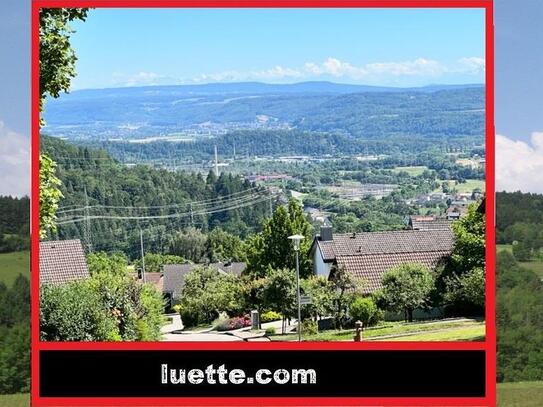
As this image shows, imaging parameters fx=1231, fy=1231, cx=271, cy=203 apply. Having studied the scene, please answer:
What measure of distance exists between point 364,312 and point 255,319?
1.11 metres

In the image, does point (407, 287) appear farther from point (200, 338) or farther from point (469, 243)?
point (200, 338)

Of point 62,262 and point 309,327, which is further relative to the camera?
point 62,262

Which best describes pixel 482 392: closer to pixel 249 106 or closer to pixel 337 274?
pixel 337 274

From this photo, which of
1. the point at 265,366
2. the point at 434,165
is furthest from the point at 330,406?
the point at 434,165

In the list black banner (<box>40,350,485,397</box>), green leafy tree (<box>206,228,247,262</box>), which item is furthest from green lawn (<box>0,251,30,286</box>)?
black banner (<box>40,350,485,397</box>)

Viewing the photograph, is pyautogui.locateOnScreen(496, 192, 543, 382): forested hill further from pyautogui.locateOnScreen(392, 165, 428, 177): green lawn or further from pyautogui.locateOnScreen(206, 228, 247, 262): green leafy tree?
pyautogui.locateOnScreen(206, 228, 247, 262): green leafy tree

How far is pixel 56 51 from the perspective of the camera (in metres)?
11.9

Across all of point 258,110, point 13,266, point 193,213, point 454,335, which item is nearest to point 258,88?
point 258,110

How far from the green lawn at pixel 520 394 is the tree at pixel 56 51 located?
533cm

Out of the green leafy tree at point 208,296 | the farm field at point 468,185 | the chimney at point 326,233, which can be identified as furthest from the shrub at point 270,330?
the farm field at point 468,185

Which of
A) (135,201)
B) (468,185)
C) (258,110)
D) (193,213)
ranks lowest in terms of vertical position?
(193,213)

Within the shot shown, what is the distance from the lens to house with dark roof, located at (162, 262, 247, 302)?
1233 centimetres

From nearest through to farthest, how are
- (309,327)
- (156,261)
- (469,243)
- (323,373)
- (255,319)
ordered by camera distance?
(323,373) → (309,327) → (469,243) → (255,319) → (156,261)

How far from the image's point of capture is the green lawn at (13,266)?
14.3 m
